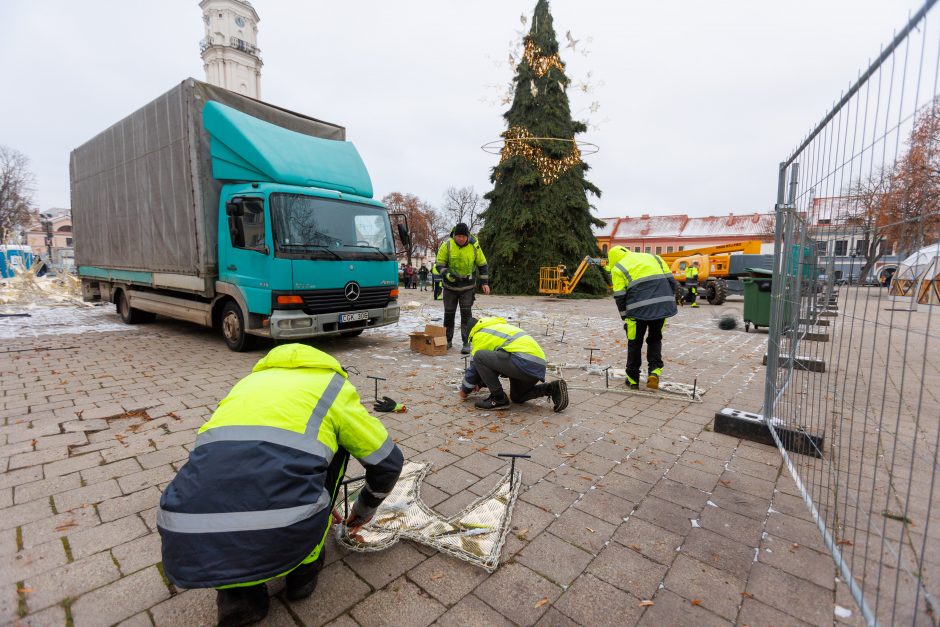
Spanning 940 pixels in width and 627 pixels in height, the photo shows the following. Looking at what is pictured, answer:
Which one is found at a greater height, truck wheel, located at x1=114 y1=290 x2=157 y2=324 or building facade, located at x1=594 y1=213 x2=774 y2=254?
building facade, located at x1=594 y1=213 x2=774 y2=254

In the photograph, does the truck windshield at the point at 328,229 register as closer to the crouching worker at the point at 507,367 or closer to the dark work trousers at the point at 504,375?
the crouching worker at the point at 507,367

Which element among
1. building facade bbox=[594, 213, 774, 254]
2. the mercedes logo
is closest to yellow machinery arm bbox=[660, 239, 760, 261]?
the mercedes logo

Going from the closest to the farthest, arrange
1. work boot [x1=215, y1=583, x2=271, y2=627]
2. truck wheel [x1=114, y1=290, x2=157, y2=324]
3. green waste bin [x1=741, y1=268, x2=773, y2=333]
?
work boot [x1=215, y1=583, x2=271, y2=627]
green waste bin [x1=741, y1=268, x2=773, y2=333]
truck wheel [x1=114, y1=290, x2=157, y2=324]

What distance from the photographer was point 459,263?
759cm

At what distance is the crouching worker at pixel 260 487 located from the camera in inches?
60.8

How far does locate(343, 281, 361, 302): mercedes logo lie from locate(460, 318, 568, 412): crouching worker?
3.09 meters

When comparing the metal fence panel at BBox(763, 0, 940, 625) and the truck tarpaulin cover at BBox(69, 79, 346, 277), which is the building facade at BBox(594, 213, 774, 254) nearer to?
the truck tarpaulin cover at BBox(69, 79, 346, 277)

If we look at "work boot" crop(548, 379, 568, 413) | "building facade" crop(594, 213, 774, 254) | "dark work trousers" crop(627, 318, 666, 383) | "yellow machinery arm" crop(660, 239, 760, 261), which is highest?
"building facade" crop(594, 213, 774, 254)

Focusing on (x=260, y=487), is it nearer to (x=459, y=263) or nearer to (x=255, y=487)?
(x=255, y=487)

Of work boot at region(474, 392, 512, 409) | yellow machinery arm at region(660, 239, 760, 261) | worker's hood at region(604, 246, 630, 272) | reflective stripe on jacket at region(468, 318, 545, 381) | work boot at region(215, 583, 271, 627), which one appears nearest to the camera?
work boot at region(215, 583, 271, 627)

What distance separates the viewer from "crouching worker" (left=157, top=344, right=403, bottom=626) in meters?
1.54

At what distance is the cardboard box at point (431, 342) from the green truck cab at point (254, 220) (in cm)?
75

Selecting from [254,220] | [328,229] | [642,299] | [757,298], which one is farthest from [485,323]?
[757,298]

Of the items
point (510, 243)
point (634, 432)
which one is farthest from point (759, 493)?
point (510, 243)
